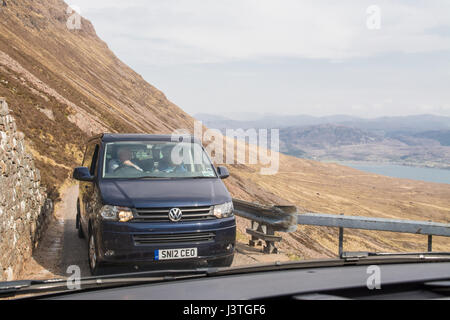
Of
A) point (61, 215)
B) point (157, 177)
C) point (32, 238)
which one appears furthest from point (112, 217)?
point (61, 215)

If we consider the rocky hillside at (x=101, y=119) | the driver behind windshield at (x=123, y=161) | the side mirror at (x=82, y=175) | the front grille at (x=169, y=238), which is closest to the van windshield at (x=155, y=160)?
the driver behind windshield at (x=123, y=161)

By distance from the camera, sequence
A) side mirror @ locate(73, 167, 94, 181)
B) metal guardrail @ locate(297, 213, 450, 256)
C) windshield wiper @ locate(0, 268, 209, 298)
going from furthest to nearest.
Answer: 1. metal guardrail @ locate(297, 213, 450, 256)
2. side mirror @ locate(73, 167, 94, 181)
3. windshield wiper @ locate(0, 268, 209, 298)

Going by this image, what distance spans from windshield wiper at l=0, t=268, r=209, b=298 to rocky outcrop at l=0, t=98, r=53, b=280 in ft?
12.4

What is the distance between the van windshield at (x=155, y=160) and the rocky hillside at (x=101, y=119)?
4151 mm

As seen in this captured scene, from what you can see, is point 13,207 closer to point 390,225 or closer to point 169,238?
point 169,238

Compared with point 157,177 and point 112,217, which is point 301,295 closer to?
A: point 112,217

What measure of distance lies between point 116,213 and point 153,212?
49 cm

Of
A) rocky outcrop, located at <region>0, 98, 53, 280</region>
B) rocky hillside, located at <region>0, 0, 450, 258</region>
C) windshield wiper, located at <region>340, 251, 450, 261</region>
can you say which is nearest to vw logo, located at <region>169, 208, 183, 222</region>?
rocky outcrop, located at <region>0, 98, 53, 280</region>

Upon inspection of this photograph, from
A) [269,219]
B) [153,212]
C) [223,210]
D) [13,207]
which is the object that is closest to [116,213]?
[153,212]

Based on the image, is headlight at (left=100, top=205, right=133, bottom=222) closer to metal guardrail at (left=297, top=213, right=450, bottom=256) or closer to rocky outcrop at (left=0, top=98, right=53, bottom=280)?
rocky outcrop at (left=0, top=98, right=53, bottom=280)

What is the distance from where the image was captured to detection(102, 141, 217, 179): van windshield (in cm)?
690

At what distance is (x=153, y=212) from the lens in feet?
19.3
